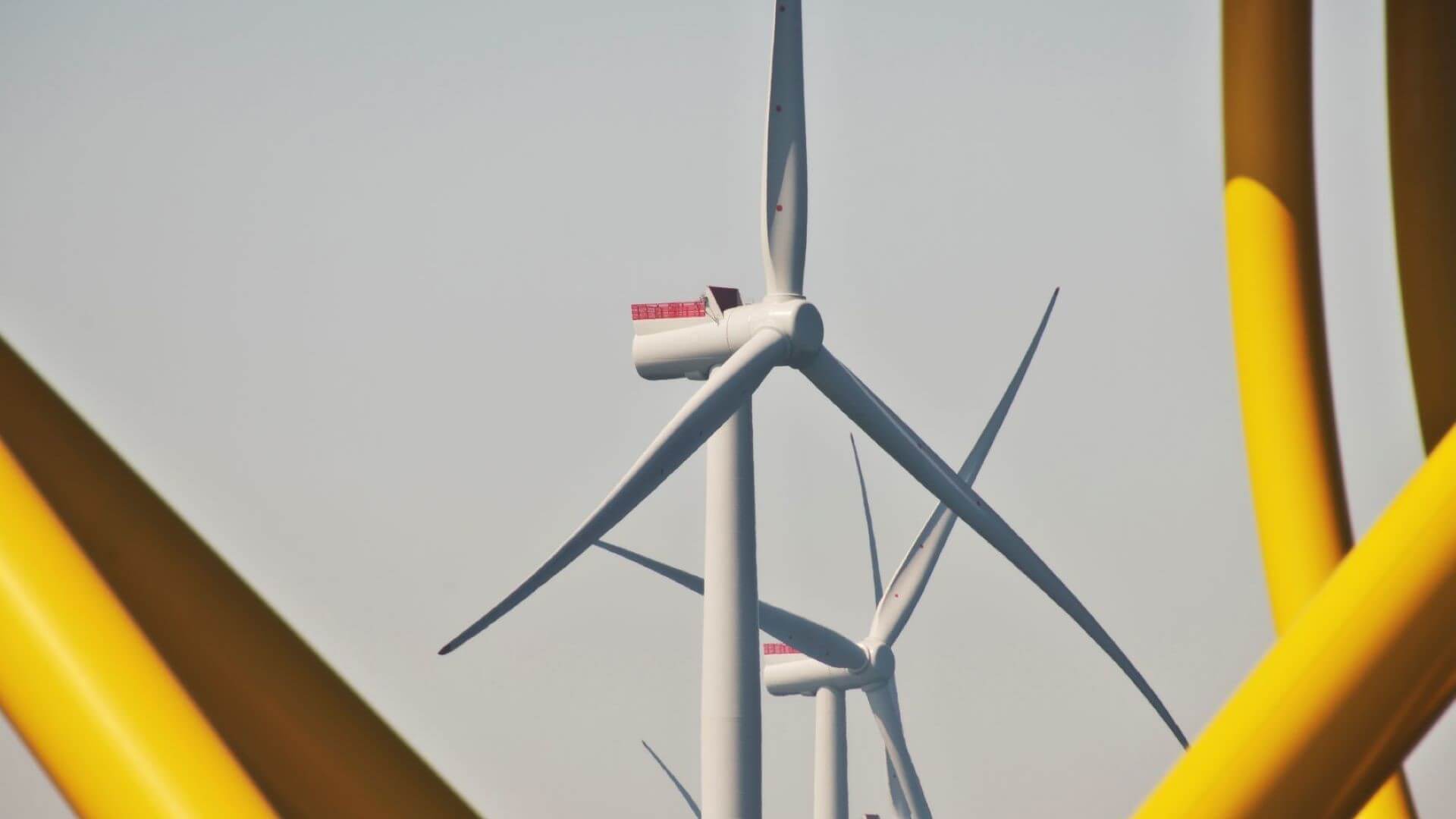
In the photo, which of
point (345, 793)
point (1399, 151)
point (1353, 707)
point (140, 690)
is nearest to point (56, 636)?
point (140, 690)

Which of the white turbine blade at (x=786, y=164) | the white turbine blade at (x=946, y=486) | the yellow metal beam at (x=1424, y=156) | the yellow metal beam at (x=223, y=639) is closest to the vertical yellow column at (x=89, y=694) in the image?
the yellow metal beam at (x=223, y=639)

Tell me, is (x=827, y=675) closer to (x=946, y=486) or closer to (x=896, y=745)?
A: (x=896, y=745)

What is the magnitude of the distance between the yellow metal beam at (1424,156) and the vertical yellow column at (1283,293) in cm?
136

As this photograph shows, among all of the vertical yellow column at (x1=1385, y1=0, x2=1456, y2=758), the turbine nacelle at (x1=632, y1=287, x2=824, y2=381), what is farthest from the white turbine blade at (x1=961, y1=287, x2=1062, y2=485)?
the vertical yellow column at (x1=1385, y1=0, x2=1456, y2=758)

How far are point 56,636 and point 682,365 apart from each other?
126ft

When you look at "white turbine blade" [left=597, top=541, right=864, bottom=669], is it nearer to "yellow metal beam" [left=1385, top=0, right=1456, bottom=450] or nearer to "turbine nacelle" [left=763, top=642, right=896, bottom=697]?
"turbine nacelle" [left=763, top=642, right=896, bottom=697]

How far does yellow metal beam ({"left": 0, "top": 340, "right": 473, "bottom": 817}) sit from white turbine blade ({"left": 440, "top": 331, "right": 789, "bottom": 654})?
2401 centimetres

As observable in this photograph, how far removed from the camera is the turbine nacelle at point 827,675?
64.3 meters

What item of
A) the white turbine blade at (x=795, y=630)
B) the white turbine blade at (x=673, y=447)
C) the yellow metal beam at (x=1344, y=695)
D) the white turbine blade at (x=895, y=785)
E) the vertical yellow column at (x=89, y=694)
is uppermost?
the vertical yellow column at (x=89, y=694)

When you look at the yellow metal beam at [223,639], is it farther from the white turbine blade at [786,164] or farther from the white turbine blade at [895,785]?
the white turbine blade at [895,785]

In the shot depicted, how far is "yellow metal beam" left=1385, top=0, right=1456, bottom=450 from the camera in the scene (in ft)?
31.8

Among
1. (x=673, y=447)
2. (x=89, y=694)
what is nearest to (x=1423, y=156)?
(x=89, y=694)

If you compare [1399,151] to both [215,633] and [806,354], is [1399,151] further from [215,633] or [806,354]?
[806,354]

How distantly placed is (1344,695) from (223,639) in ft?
9.38
